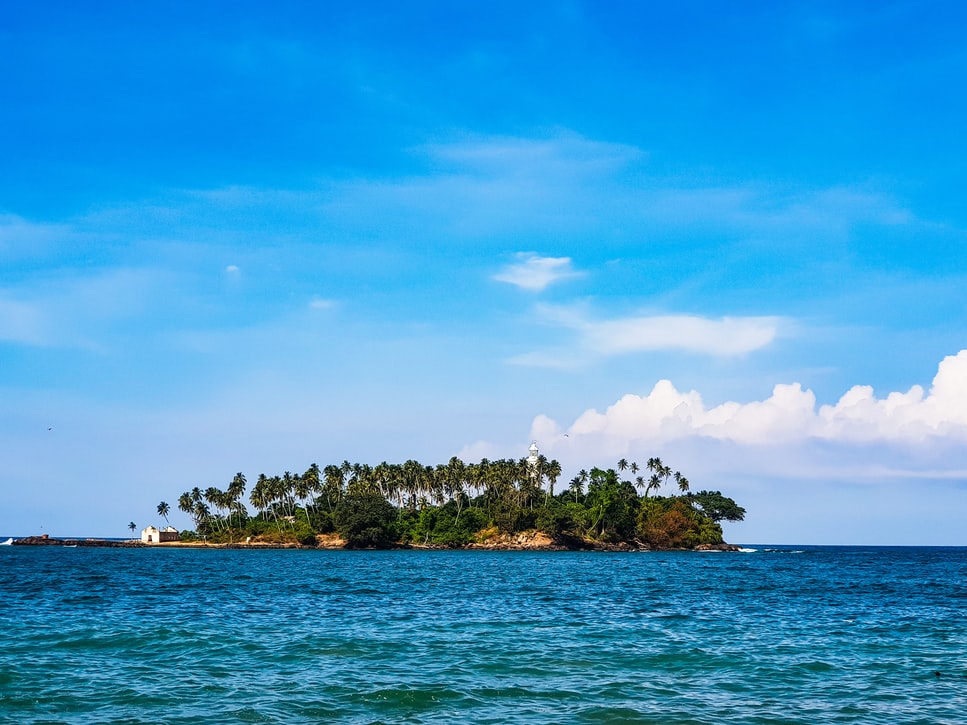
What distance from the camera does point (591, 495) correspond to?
644 feet

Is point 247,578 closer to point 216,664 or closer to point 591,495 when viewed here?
point 216,664

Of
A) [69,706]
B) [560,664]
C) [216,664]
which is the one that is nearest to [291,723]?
[69,706]

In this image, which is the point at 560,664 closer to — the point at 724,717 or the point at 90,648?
the point at 724,717

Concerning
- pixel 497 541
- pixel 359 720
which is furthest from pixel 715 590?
pixel 497 541

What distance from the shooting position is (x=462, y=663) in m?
26.5

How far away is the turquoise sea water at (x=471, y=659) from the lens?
804 inches

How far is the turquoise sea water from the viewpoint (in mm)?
20422

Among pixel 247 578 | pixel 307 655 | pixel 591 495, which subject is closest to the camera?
pixel 307 655

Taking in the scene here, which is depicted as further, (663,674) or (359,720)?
(663,674)

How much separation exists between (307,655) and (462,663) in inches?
221

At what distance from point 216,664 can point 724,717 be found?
16.1 metres

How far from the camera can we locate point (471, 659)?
1072 inches

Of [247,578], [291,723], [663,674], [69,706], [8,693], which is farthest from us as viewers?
[247,578]

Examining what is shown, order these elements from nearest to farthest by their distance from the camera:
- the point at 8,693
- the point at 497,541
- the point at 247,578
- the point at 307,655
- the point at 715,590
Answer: the point at 8,693
the point at 307,655
the point at 715,590
the point at 247,578
the point at 497,541
